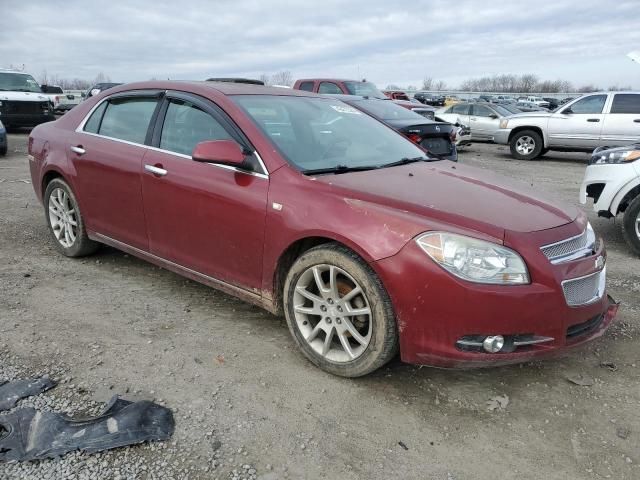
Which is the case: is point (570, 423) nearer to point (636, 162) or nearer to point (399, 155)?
point (399, 155)

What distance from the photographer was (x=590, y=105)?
1269 centimetres

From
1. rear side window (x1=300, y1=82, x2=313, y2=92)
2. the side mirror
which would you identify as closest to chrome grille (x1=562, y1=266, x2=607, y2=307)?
the side mirror

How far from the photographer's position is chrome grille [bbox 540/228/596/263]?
8.85 ft

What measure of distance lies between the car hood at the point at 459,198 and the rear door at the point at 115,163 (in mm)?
1619

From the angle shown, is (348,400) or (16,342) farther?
(16,342)

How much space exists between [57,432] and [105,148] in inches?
94.4

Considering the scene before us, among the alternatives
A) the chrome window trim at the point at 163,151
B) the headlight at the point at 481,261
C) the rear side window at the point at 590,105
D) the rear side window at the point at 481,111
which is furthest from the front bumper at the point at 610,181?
the rear side window at the point at 481,111

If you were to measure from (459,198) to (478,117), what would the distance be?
48.4 ft

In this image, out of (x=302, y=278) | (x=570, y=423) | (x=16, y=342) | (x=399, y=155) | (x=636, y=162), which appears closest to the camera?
(x=570, y=423)

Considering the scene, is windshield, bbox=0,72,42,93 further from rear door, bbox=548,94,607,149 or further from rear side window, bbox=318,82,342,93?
rear door, bbox=548,94,607,149

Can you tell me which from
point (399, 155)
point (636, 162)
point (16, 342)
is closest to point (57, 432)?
point (16, 342)

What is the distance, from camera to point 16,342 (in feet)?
10.8

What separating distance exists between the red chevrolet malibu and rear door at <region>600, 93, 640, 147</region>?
1010 centimetres

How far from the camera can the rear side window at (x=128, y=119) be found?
401cm
